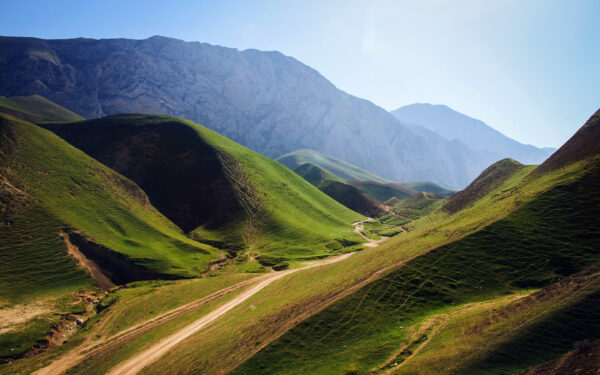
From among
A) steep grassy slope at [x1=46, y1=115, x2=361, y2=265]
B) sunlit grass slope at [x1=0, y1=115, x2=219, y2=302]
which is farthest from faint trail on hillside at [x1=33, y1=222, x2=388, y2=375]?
steep grassy slope at [x1=46, y1=115, x2=361, y2=265]

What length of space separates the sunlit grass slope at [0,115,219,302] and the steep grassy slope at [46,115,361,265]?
1651 centimetres

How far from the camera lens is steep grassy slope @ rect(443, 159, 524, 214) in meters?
100

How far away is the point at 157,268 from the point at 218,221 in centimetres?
4519

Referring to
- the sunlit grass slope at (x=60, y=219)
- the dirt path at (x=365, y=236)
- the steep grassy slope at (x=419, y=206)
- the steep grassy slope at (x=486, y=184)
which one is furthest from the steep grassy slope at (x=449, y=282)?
the steep grassy slope at (x=419, y=206)

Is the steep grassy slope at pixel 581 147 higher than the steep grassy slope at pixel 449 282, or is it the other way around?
the steep grassy slope at pixel 581 147

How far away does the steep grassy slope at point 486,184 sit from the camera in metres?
100

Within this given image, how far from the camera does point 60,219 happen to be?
249ft

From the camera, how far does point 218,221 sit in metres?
120

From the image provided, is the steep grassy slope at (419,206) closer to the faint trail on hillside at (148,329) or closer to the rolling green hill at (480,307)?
the rolling green hill at (480,307)

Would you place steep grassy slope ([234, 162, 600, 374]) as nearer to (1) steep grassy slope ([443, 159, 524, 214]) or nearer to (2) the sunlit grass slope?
(2) the sunlit grass slope

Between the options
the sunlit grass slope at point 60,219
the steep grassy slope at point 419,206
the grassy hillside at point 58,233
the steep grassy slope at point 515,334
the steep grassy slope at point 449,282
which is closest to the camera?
the steep grassy slope at point 515,334

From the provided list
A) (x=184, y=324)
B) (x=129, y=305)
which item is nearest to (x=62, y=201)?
(x=129, y=305)

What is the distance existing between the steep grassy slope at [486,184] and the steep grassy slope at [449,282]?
188 ft

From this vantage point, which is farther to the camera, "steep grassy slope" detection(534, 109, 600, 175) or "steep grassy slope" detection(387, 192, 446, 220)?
"steep grassy slope" detection(387, 192, 446, 220)
